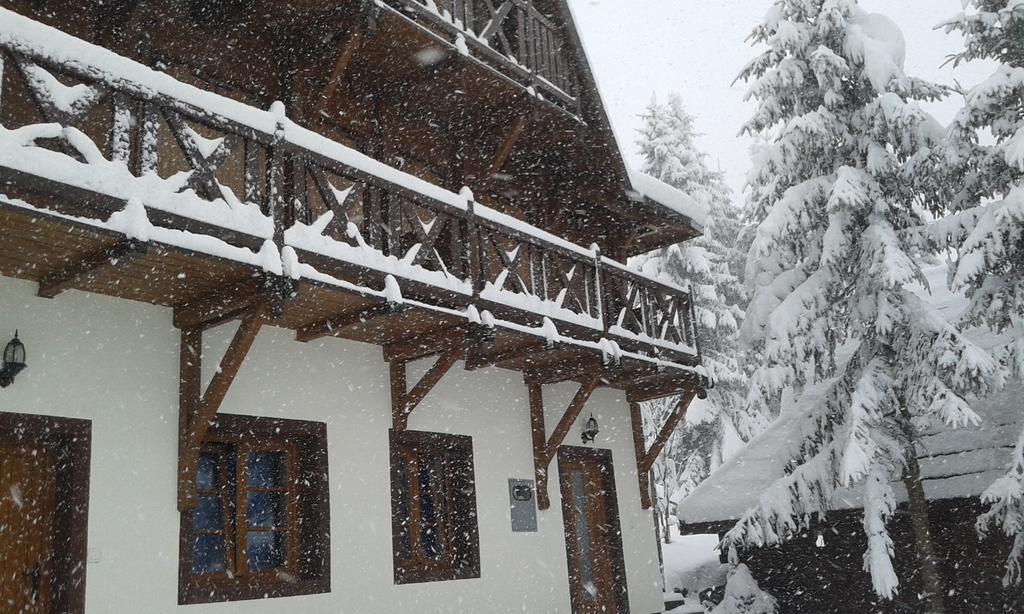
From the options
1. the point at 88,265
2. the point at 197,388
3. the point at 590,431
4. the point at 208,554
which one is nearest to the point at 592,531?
the point at 590,431

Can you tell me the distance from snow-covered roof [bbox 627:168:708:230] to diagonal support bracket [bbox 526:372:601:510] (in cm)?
347

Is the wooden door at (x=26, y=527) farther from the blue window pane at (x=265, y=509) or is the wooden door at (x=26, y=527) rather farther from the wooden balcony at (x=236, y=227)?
the blue window pane at (x=265, y=509)

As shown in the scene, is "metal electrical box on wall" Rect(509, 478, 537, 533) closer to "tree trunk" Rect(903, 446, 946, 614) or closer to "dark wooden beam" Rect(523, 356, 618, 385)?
"dark wooden beam" Rect(523, 356, 618, 385)

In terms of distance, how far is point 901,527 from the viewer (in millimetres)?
12273

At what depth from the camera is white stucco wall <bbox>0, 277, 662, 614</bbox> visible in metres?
6.48

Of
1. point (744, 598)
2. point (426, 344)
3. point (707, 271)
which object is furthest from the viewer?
point (707, 271)

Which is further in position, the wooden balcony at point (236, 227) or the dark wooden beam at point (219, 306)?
the dark wooden beam at point (219, 306)

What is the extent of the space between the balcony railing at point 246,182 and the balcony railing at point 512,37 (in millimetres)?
2186

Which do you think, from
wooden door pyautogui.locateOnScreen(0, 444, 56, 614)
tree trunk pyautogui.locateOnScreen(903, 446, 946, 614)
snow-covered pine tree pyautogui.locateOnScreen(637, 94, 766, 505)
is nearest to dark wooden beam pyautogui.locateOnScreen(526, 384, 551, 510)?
tree trunk pyautogui.locateOnScreen(903, 446, 946, 614)

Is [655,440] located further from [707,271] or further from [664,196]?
[707,271]

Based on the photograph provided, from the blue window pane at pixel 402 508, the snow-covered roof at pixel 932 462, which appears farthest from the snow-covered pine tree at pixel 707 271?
the blue window pane at pixel 402 508

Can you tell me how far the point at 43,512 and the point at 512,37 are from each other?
884 centimetres

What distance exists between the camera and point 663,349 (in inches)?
454

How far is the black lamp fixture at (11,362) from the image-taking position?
609 centimetres
